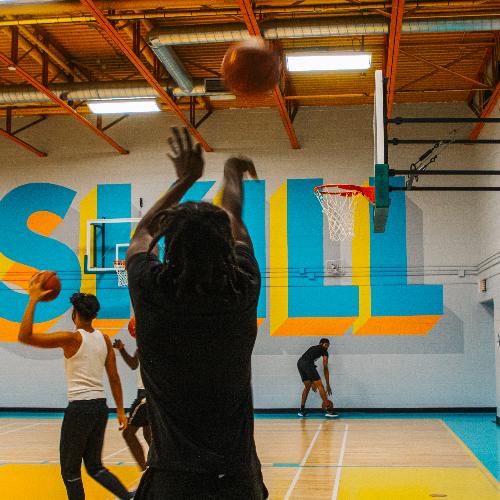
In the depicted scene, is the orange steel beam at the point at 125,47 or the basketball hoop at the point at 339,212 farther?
the basketball hoop at the point at 339,212

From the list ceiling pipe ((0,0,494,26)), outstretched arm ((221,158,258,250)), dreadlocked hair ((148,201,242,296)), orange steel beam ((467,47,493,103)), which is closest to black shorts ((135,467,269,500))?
dreadlocked hair ((148,201,242,296))

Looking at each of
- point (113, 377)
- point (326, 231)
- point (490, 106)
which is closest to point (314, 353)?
point (326, 231)

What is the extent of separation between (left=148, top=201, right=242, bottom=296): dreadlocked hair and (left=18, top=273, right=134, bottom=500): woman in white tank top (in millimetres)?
2785

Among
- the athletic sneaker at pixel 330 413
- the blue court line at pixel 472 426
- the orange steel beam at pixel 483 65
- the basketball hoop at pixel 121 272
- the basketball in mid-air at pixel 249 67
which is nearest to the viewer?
the basketball in mid-air at pixel 249 67

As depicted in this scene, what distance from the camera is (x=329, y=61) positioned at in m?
9.43

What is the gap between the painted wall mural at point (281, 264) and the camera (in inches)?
485

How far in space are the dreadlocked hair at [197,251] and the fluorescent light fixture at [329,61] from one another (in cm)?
838

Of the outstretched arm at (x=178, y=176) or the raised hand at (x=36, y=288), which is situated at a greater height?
the outstretched arm at (x=178, y=176)

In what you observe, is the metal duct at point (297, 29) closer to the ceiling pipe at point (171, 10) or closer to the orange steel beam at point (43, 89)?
the ceiling pipe at point (171, 10)

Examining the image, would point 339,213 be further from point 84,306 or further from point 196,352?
point 196,352

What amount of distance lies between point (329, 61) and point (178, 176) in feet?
27.2

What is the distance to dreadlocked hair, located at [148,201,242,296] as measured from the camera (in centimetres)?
144

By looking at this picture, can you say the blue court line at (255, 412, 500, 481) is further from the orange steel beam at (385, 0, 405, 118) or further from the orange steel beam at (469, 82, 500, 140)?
the orange steel beam at (385, 0, 405, 118)

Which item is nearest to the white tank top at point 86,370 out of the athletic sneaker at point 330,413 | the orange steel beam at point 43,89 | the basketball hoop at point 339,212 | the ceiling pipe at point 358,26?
the ceiling pipe at point 358,26
